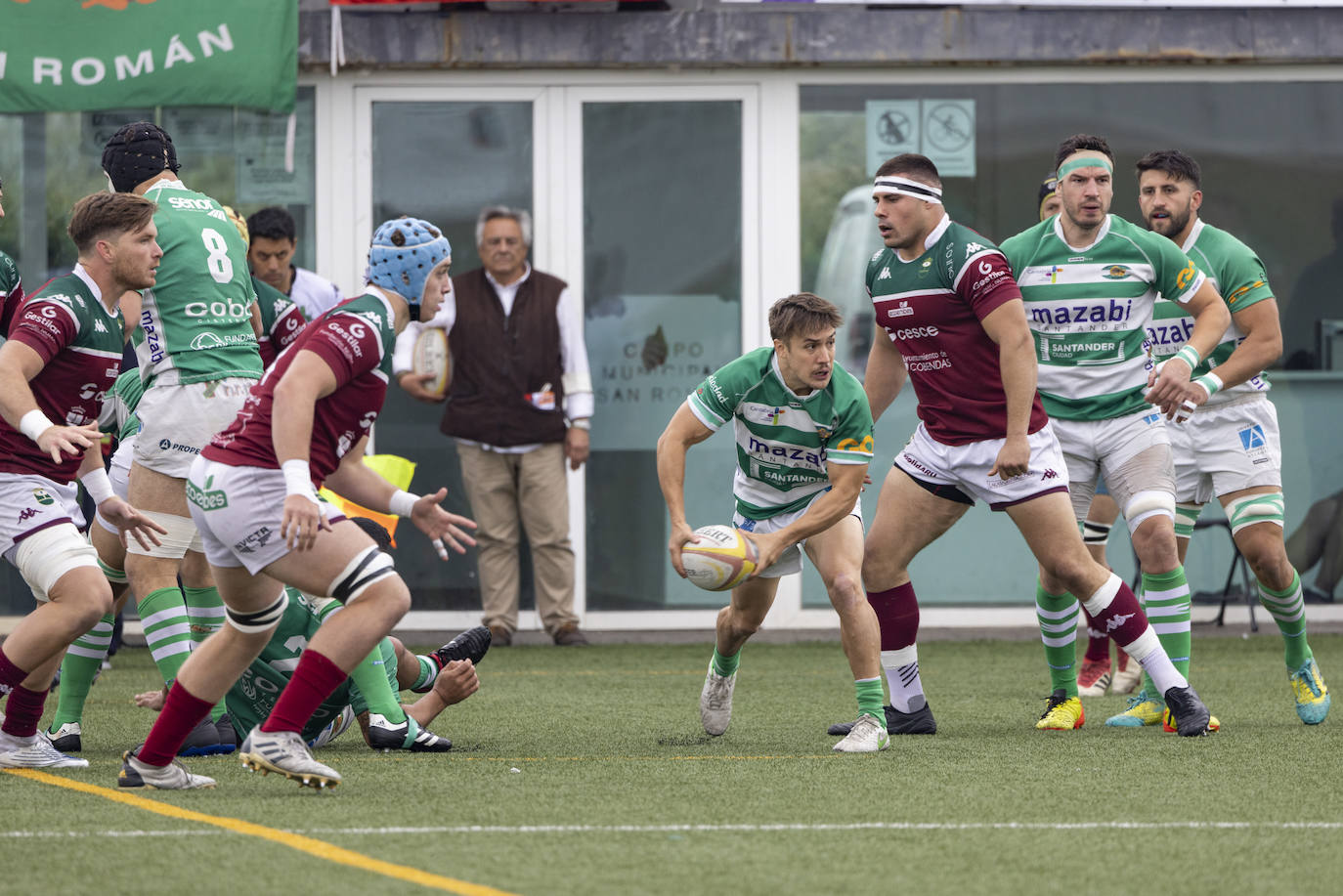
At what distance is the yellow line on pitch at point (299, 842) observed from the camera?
376cm

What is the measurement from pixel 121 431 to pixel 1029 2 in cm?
609

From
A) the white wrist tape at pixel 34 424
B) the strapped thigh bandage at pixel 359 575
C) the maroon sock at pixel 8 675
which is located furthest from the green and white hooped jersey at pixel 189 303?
the strapped thigh bandage at pixel 359 575

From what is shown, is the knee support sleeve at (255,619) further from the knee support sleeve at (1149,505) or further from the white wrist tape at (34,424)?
the knee support sleeve at (1149,505)

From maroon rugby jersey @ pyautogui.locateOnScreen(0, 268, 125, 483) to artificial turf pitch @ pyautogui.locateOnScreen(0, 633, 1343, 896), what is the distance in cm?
96

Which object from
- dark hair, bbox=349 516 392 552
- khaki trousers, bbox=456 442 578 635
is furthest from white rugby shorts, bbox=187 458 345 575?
khaki trousers, bbox=456 442 578 635

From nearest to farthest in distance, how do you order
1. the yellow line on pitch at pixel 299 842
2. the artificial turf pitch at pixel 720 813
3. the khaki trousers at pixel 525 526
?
the yellow line on pitch at pixel 299 842, the artificial turf pitch at pixel 720 813, the khaki trousers at pixel 525 526

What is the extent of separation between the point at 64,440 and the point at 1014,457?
2.86 m

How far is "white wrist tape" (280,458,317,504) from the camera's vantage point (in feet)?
14.9

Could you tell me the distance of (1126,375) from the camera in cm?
677

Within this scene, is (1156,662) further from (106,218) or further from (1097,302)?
(106,218)

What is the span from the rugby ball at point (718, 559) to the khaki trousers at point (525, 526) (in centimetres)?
473

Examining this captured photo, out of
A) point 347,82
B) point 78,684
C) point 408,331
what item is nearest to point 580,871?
point 78,684

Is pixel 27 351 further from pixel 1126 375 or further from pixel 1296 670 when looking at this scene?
pixel 1296 670

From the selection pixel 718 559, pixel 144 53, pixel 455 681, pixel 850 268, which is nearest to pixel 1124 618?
pixel 718 559
